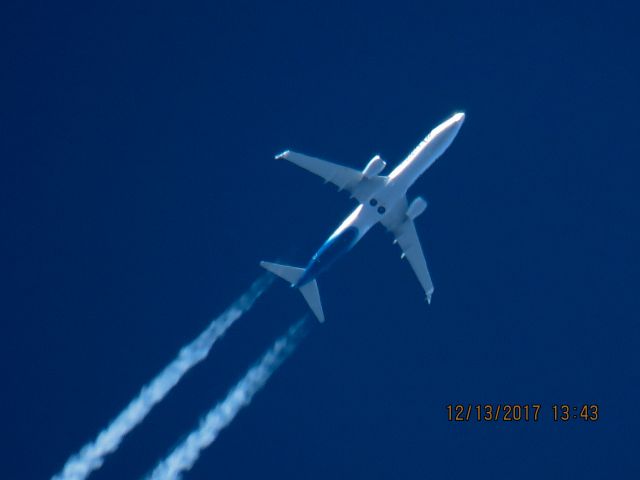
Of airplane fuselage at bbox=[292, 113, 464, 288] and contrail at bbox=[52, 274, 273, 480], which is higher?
airplane fuselage at bbox=[292, 113, 464, 288]

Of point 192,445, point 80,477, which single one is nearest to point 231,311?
point 192,445

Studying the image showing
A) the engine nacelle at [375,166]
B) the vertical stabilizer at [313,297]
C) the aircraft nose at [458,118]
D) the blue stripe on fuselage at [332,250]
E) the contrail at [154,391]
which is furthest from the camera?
the aircraft nose at [458,118]

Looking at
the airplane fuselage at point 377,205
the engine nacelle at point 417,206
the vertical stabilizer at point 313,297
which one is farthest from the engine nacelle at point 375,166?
the vertical stabilizer at point 313,297

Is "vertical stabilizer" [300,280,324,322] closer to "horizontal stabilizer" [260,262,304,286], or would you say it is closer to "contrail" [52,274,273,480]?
"horizontal stabilizer" [260,262,304,286]

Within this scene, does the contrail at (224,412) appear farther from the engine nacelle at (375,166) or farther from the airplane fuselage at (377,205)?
the engine nacelle at (375,166)

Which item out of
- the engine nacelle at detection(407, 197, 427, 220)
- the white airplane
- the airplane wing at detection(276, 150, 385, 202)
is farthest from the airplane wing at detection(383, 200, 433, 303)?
the airplane wing at detection(276, 150, 385, 202)

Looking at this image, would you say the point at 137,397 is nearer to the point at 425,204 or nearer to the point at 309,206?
the point at 309,206
